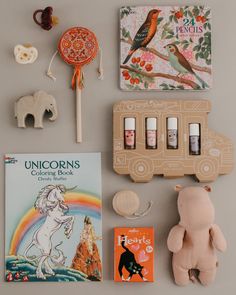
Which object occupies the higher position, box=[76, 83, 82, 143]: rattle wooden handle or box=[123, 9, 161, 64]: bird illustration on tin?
box=[123, 9, 161, 64]: bird illustration on tin

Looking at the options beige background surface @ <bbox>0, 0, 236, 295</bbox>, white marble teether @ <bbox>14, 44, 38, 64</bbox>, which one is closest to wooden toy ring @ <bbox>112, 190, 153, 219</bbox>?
beige background surface @ <bbox>0, 0, 236, 295</bbox>

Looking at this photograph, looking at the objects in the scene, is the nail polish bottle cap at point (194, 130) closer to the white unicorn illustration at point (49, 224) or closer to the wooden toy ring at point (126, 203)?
the wooden toy ring at point (126, 203)

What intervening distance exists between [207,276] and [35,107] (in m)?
0.76

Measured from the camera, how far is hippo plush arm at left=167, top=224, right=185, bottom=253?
144 cm

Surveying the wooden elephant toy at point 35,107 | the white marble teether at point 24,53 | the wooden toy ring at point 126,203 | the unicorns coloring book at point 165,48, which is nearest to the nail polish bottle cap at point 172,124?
the unicorns coloring book at point 165,48

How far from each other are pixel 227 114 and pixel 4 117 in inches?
29.0

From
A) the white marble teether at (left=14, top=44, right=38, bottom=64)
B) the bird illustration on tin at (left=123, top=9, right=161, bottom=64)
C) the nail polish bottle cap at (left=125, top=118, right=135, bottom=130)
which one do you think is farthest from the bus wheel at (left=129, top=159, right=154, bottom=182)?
the white marble teether at (left=14, top=44, right=38, bottom=64)

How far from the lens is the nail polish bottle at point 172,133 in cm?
150

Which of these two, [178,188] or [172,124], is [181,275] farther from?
[172,124]

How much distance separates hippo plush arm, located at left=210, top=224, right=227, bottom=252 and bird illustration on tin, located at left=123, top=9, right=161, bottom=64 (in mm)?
608

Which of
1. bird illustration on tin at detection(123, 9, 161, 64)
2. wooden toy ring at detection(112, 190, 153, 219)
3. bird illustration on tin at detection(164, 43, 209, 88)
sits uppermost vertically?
bird illustration on tin at detection(123, 9, 161, 64)

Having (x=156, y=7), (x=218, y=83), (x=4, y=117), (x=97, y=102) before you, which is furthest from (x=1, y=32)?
(x=218, y=83)

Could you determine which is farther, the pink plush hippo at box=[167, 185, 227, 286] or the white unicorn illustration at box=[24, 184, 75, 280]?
the white unicorn illustration at box=[24, 184, 75, 280]

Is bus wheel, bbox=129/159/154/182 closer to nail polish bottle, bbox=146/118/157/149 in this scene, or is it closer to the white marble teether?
nail polish bottle, bbox=146/118/157/149
